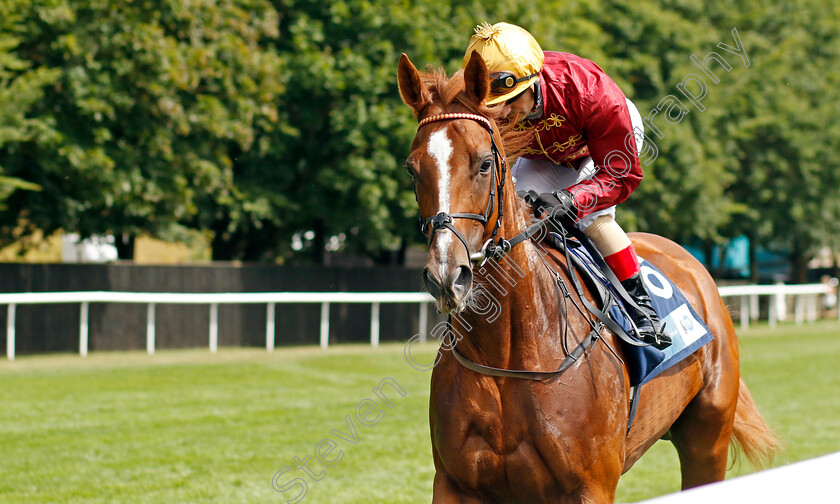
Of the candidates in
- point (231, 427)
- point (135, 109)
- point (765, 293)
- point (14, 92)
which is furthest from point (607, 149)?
point (765, 293)

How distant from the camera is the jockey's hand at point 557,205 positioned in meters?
3.11

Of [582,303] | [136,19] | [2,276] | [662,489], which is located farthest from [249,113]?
[582,303]

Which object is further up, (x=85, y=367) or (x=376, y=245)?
(x=376, y=245)

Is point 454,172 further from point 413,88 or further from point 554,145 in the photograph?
point 554,145

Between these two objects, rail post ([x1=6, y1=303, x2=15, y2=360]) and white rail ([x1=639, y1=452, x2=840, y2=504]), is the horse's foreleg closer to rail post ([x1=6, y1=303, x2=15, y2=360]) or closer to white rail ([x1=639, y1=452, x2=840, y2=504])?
white rail ([x1=639, y1=452, x2=840, y2=504])

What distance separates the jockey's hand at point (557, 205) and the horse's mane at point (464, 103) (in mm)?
221

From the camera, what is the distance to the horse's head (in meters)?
2.39

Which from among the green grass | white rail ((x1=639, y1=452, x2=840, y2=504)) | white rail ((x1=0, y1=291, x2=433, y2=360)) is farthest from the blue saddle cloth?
white rail ((x1=0, y1=291, x2=433, y2=360))

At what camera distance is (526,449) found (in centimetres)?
279

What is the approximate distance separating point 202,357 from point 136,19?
16.2 ft

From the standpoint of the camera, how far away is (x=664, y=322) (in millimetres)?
3453

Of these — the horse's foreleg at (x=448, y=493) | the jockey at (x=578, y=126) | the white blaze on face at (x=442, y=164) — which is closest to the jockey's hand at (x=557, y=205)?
the jockey at (x=578, y=126)

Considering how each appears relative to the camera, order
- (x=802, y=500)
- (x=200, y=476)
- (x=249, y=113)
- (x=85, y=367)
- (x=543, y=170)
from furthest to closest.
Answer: (x=249, y=113)
(x=85, y=367)
(x=200, y=476)
(x=543, y=170)
(x=802, y=500)

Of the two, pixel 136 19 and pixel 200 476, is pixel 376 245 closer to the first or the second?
pixel 136 19
